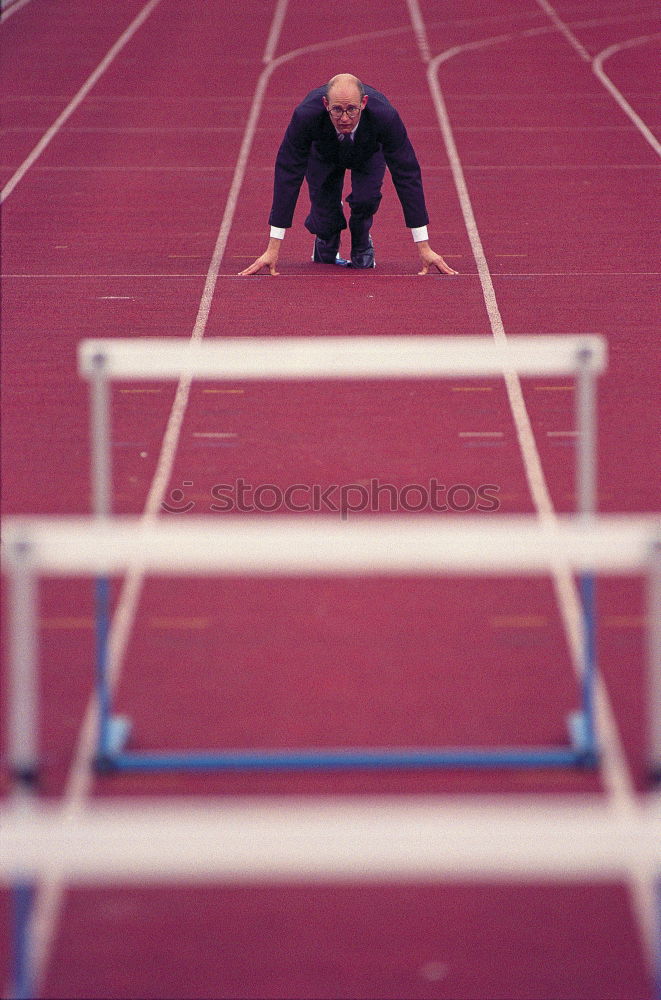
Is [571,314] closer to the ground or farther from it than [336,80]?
closer to the ground

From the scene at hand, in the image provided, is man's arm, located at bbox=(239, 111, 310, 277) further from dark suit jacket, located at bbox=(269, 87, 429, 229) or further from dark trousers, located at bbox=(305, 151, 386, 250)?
dark trousers, located at bbox=(305, 151, 386, 250)

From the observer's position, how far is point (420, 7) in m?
19.6

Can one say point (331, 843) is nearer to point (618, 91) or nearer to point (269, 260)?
point (269, 260)

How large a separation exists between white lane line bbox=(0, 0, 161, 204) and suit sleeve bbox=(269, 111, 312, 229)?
339 centimetres

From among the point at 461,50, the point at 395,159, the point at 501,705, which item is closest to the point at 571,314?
the point at 395,159

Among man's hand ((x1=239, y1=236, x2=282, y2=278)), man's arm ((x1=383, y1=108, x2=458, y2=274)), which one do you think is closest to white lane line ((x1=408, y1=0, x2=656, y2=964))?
man's arm ((x1=383, y1=108, x2=458, y2=274))

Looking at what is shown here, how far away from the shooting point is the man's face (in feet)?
23.5

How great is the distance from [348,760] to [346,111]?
4.23 metres

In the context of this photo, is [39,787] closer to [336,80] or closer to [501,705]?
[501,705]

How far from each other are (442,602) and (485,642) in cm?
32

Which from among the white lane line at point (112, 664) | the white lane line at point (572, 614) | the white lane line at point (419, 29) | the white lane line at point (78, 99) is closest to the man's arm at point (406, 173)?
the white lane line at point (572, 614)

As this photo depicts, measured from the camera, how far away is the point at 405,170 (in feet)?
25.5

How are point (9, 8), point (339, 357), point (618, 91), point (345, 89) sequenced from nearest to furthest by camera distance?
point (339, 357) < point (345, 89) < point (618, 91) < point (9, 8)

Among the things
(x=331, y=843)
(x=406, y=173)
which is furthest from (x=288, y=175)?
(x=331, y=843)
